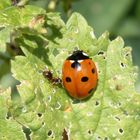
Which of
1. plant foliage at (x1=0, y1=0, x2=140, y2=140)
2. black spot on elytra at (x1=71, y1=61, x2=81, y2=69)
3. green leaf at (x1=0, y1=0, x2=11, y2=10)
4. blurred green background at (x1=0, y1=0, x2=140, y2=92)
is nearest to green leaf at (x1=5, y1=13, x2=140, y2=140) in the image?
plant foliage at (x1=0, y1=0, x2=140, y2=140)

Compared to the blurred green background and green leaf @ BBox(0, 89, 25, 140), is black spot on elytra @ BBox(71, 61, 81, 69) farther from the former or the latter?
the blurred green background

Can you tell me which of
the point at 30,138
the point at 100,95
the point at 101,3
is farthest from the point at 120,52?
the point at 101,3

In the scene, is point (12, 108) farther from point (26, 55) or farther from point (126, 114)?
point (126, 114)

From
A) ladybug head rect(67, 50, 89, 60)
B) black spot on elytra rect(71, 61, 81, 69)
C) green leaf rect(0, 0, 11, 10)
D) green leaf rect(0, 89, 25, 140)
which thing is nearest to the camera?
green leaf rect(0, 89, 25, 140)

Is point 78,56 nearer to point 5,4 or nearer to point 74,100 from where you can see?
point 74,100

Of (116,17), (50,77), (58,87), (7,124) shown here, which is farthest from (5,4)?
(116,17)

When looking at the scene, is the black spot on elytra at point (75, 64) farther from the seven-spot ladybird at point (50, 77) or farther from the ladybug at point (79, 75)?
the seven-spot ladybird at point (50, 77)

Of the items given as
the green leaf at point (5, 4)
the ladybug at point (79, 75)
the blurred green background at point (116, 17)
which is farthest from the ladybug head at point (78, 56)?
the blurred green background at point (116, 17)
